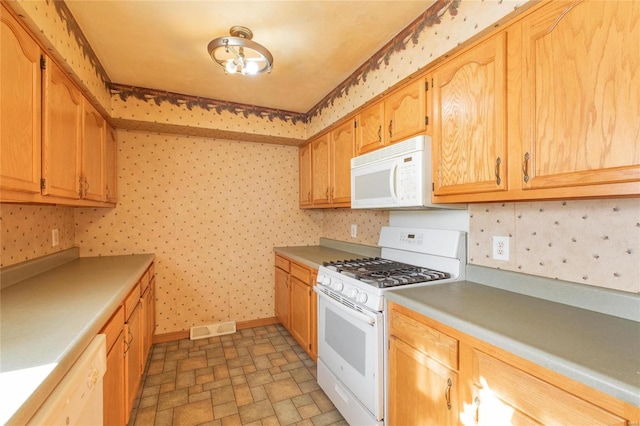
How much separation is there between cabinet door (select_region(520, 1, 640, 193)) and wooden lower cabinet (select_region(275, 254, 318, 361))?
171 centimetres

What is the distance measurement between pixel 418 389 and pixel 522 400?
0.49 metres

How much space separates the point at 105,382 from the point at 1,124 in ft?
3.71

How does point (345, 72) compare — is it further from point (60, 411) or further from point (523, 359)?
point (60, 411)

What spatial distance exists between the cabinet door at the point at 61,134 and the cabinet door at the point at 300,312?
1769mm

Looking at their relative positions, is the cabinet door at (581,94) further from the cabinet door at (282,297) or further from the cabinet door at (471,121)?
the cabinet door at (282,297)

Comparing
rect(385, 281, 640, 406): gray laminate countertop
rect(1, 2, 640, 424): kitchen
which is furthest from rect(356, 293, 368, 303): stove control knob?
rect(1, 2, 640, 424): kitchen

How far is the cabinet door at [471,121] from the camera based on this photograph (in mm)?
1296

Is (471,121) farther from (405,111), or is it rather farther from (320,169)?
(320,169)

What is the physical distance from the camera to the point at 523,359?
0.92m

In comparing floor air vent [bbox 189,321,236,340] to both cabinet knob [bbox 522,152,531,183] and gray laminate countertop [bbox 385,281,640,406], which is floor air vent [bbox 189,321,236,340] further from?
cabinet knob [bbox 522,152,531,183]

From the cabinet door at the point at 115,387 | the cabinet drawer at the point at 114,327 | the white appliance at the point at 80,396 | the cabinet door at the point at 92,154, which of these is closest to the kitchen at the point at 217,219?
the cabinet door at the point at 92,154

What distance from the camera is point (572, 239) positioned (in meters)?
1.28

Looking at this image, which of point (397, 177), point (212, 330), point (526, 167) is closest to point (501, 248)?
point (526, 167)

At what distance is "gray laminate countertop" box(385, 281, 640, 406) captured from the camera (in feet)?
2.52
